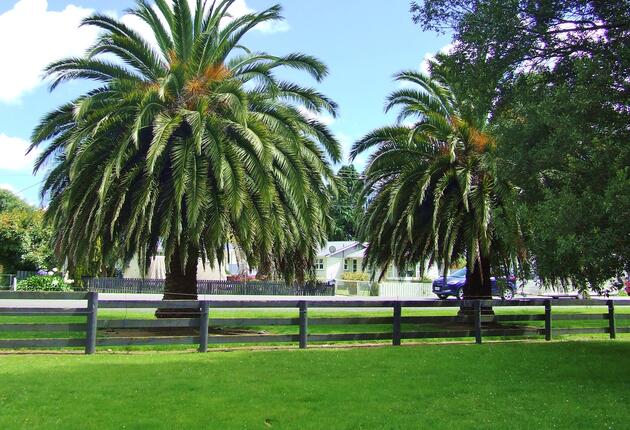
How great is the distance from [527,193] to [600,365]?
135 inches

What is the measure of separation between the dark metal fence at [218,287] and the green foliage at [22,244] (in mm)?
5284

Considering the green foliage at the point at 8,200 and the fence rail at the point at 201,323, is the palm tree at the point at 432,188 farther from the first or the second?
the green foliage at the point at 8,200

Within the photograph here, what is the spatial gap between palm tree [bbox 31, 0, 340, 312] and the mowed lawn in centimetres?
360

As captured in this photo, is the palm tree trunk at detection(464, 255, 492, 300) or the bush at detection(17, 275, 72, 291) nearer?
the palm tree trunk at detection(464, 255, 492, 300)

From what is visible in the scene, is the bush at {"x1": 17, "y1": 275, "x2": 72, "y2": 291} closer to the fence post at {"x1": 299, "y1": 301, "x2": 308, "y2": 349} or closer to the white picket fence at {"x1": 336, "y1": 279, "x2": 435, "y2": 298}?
the fence post at {"x1": 299, "y1": 301, "x2": 308, "y2": 349}

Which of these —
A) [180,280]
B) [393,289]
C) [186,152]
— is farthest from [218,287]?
[186,152]

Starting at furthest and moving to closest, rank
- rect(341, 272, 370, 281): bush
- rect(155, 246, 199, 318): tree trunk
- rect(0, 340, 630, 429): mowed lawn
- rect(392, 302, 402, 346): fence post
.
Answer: rect(341, 272, 370, 281): bush
rect(155, 246, 199, 318): tree trunk
rect(392, 302, 402, 346): fence post
rect(0, 340, 630, 429): mowed lawn

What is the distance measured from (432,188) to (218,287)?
2447 cm

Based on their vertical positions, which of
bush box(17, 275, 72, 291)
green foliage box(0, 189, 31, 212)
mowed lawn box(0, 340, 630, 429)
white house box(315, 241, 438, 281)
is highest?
green foliage box(0, 189, 31, 212)

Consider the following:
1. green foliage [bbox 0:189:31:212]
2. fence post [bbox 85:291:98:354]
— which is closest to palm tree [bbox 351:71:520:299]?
fence post [bbox 85:291:98:354]

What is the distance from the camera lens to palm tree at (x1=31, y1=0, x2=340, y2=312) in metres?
13.5

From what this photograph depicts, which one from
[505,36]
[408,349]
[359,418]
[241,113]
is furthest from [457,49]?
[359,418]

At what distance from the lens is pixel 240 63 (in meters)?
15.4

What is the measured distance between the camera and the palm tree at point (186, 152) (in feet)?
44.3
